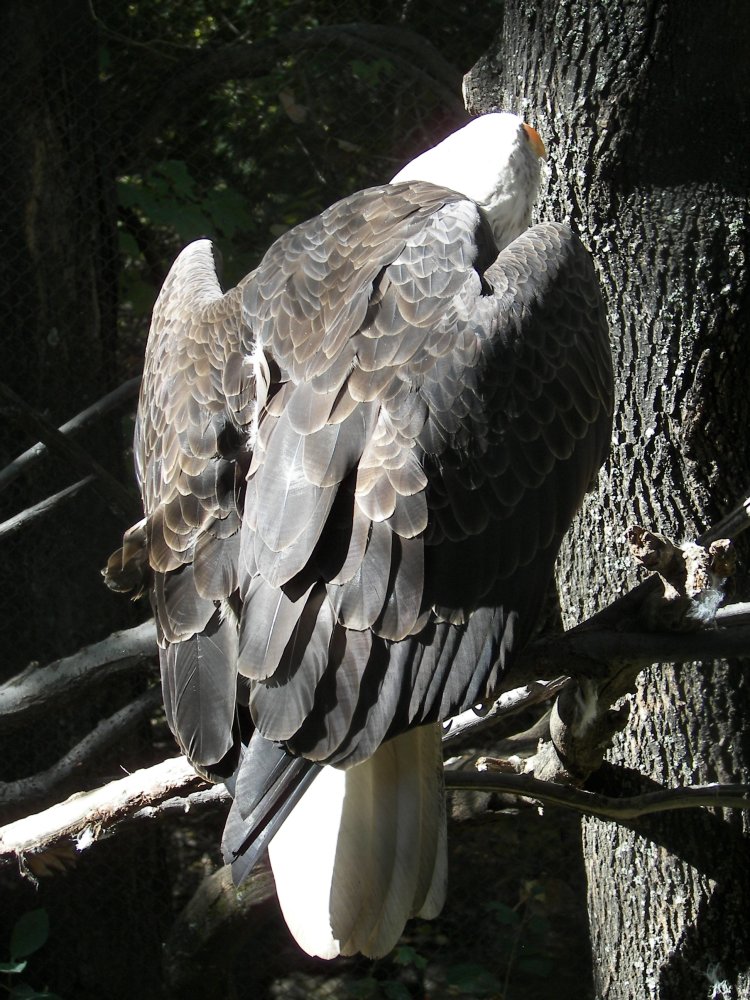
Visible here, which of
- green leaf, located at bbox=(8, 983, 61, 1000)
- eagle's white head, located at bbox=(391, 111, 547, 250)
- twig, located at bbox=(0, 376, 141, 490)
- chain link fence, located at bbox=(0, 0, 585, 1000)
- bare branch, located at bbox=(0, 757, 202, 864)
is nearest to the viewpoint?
bare branch, located at bbox=(0, 757, 202, 864)

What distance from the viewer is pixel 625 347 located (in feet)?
8.85

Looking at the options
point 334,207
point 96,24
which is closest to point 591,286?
point 334,207

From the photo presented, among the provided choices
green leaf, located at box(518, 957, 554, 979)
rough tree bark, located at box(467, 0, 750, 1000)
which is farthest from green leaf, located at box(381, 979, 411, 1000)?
rough tree bark, located at box(467, 0, 750, 1000)

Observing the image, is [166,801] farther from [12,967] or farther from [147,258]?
[147,258]

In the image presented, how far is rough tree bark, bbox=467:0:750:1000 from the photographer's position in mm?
2609

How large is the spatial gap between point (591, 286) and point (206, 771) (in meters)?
1.17

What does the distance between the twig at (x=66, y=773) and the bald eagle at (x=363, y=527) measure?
116cm

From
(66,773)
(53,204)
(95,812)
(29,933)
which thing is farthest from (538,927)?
(53,204)

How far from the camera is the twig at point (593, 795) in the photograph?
2.22 metres

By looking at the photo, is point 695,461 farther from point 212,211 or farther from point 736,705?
point 212,211

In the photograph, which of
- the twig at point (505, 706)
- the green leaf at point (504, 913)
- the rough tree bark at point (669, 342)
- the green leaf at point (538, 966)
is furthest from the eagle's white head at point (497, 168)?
the green leaf at point (538, 966)

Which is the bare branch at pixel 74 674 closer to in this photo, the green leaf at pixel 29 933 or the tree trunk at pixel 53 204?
the green leaf at pixel 29 933

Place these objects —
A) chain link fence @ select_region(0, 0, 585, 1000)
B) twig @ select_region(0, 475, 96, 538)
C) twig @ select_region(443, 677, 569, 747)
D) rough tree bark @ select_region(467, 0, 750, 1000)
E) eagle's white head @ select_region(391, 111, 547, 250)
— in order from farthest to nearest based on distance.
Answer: chain link fence @ select_region(0, 0, 585, 1000) < twig @ select_region(0, 475, 96, 538) < eagle's white head @ select_region(391, 111, 547, 250) < rough tree bark @ select_region(467, 0, 750, 1000) < twig @ select_region(443, 677, 569, 747)

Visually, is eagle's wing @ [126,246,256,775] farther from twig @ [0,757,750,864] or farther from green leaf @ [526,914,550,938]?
green leaf @ [526,914,550,938]
